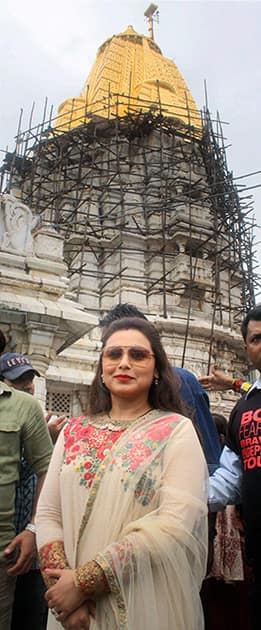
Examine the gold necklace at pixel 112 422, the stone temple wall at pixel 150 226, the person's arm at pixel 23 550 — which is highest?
the stone temple wall at pixel 150 226

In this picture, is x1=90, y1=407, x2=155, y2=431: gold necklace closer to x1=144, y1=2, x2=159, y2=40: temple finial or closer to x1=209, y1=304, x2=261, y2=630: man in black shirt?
x1=209, y1=304, x2=261, y2=630: man in black shirt

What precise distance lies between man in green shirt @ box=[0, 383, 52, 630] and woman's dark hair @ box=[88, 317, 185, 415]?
0.39 metres

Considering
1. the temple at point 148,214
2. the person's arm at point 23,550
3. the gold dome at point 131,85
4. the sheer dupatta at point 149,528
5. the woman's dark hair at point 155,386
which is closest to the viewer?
the sheer dupatta at point 149,528

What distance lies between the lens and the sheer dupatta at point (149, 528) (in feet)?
4.65

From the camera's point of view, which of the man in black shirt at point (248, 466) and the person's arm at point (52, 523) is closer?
the person's arm at point (52, 523)

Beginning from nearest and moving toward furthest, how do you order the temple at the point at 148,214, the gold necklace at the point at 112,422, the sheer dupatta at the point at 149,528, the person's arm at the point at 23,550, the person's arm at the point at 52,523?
the sheer dupatta at the point at 149,528, the person's arm at the point at 52,523, the gold necklace at the point at 112,422, the person's arm at the point at 23,550, the temple at the point at 148,214

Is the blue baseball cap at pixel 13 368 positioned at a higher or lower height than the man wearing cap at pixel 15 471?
higher

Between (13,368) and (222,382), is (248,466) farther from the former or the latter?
(13,368)

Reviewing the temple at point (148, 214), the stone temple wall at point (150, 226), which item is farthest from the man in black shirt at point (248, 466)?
the stone temple wall at point (150, 226)

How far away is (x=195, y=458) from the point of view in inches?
63.4

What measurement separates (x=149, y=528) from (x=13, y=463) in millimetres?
892

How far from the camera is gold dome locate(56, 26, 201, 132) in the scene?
18.4 meters

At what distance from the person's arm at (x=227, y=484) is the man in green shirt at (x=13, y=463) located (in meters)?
0.76

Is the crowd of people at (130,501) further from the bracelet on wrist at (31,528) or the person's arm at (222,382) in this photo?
the person's arm at (222,382)
